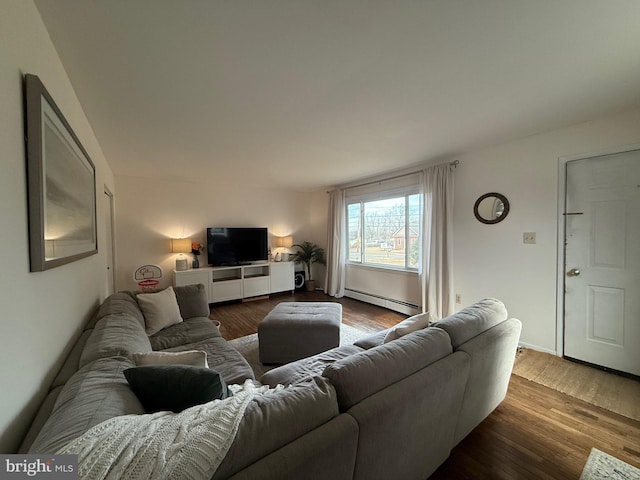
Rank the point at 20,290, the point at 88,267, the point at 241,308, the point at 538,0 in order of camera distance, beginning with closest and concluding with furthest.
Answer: the point at 20,290
the point at 538,0
the point at 88,267
the point at 241,308

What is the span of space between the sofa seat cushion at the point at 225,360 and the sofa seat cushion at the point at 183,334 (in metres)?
0.07

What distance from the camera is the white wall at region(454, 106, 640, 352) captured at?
7.80ft

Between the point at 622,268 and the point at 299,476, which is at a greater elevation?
the point at 622,268

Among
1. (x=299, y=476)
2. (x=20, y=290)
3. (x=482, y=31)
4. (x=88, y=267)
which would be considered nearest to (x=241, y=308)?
(x=88, y=267)

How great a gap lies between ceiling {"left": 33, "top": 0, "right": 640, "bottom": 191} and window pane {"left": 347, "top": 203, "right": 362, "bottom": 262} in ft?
7.38

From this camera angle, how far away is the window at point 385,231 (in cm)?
391

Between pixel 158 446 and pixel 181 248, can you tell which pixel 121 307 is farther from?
pixel 181 248

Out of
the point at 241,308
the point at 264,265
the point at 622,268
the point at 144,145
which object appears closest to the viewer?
the point at 622,268

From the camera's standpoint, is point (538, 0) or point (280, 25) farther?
point (280, 25)

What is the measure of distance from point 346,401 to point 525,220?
2.90 m

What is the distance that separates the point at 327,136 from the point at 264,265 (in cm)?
316

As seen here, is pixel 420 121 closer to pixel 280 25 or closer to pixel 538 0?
pixel 538 0

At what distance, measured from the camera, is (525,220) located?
8.91 ft

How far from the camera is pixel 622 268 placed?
7.22ft
